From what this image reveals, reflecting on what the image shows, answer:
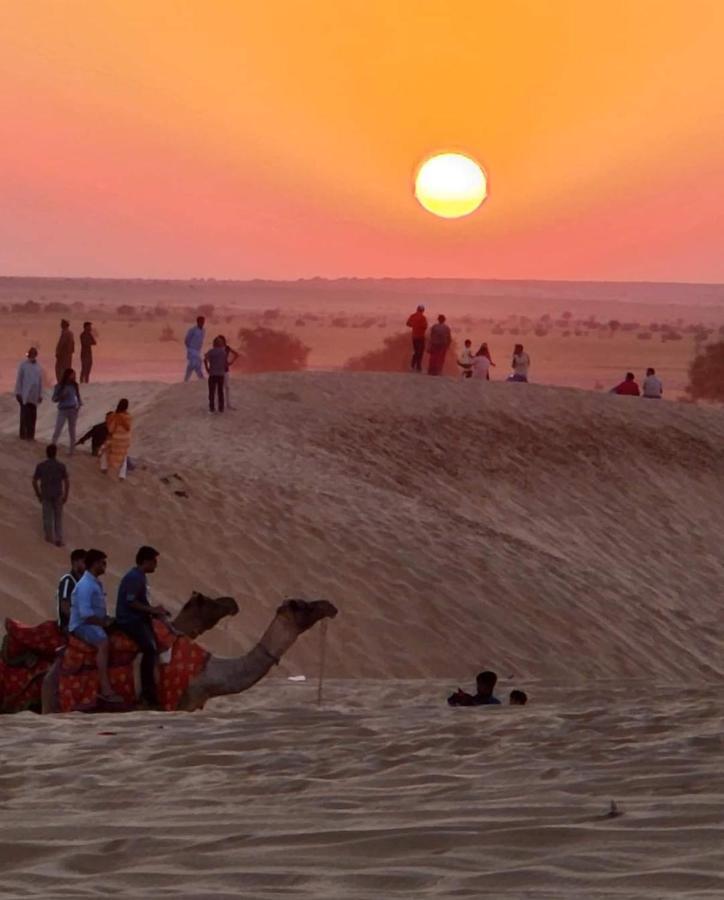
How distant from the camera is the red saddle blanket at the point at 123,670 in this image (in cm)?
1098

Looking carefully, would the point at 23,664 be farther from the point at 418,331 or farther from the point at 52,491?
the point at 418,331

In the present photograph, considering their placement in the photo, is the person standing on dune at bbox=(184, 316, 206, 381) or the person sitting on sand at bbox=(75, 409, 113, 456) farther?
the person standing on dune at bbox=(184, 316, 206, 381)

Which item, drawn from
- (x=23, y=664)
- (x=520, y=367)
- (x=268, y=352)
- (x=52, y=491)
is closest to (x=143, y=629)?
(x=23, y=664)

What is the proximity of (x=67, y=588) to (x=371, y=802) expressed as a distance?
493 centimetres

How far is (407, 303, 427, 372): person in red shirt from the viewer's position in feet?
99.3

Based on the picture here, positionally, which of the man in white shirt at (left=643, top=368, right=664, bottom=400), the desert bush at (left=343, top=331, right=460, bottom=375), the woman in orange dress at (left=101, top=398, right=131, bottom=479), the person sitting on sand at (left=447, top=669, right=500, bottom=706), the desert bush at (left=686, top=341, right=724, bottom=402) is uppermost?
the desert bush at (left=343, top=331, right=460, bottom=375)

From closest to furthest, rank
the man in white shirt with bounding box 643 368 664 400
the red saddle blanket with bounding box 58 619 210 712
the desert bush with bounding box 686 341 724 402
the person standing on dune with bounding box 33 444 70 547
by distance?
the red saddle blanket with bounding box 58 619 210 712 → the person standing on dune with bounding box 33 444 70 547 → the man in white shirt with bounding box 643 368 664 400 → the desert bush with bounding box 686 341 724 402

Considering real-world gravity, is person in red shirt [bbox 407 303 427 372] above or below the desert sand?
above

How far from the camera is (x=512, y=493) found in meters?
26.5

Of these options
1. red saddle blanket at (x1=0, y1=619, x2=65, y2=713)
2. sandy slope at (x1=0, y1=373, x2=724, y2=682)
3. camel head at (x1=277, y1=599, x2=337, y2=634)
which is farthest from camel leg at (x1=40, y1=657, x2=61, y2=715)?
sandy slope at (x1=0, y1=373, x2=724, y2=682)

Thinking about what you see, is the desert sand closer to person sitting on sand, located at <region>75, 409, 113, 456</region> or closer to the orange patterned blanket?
person sitting on sand, located at <region>75, 409, 113, 456</region>

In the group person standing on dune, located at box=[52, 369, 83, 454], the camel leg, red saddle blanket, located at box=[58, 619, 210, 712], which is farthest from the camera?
person standing on dune, located at box=[52, 369, 83, 454]

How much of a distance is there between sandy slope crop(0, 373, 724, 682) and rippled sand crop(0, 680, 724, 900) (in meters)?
7.41

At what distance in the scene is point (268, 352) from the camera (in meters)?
59.4
